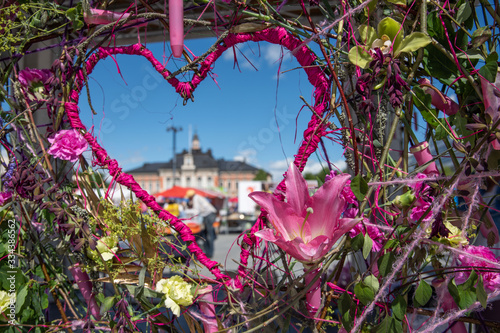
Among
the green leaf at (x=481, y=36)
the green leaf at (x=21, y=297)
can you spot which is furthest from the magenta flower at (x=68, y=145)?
the green leaf at (x=481, y=36)

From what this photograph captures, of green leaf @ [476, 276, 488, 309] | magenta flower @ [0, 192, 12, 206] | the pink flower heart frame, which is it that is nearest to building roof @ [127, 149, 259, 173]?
magenta flower @ [0, 192, 12, 206]

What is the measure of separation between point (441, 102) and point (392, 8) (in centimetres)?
24

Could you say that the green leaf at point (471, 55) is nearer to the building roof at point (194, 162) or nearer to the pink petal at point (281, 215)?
the pink petal at point (281, 215)

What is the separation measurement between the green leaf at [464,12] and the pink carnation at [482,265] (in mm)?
467

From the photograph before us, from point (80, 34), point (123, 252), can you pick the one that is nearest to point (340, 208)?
point (123, 252)

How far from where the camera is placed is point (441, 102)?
0.77 meters

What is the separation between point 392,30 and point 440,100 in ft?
0.58

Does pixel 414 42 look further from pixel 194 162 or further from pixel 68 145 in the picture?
pixel 194 162

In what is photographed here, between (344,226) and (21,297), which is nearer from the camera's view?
(344,226)

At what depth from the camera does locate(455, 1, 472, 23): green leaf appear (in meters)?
0.75

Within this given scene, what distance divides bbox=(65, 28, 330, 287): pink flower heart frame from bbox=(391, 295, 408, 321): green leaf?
312mm

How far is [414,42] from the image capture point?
73cm

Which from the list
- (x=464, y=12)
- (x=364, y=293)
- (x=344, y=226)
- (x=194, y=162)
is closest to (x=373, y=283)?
(x=364, y=293)

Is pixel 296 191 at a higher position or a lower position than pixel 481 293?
higher
